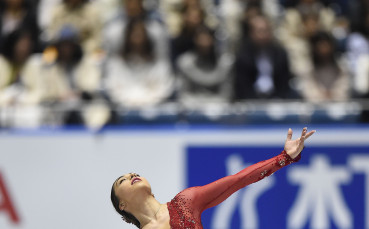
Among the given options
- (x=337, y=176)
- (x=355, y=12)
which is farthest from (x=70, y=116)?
(x=355, y=12)

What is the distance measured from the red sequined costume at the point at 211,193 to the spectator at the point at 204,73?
2.87 meters

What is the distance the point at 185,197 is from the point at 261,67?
3364 millimetres

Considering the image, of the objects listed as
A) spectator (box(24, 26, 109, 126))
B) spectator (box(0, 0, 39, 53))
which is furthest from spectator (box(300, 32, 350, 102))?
spectator (box(0, 0, 39, 53))

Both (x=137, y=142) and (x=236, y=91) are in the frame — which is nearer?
(x=137, y=142)

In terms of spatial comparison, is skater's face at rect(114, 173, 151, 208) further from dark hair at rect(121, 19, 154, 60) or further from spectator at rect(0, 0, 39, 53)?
spectator at rect(0, 0, 39, 53)

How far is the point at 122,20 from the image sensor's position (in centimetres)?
809

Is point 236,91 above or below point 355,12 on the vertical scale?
below

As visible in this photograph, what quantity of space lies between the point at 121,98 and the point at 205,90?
904mm

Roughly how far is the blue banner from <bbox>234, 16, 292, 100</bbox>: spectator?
2.80 feet

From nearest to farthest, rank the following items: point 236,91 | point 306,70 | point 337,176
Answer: point 337,176 → point 236,91 → point 306,70

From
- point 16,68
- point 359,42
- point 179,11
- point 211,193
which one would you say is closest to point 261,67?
point 359,42

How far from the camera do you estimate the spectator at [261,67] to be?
7094 mm

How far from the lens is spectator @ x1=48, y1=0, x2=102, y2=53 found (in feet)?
27.4

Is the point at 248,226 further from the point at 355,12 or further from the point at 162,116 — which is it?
the point at 355,12
